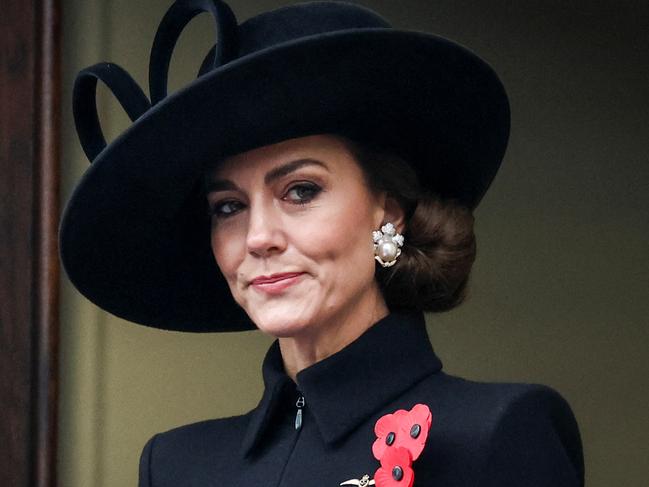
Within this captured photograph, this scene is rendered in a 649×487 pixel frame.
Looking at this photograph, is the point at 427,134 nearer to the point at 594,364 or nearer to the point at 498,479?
the point at 498,479

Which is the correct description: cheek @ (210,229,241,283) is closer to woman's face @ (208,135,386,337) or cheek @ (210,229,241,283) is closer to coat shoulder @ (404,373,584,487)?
woman's face @ (208,135,386,337)

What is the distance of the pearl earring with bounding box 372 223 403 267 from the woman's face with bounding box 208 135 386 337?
1 centimetres

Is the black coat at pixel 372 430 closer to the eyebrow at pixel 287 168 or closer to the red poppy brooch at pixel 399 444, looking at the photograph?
the red poppy brooch at pixel 399 444

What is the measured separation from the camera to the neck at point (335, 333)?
5.76ft

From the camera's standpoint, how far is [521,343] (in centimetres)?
310

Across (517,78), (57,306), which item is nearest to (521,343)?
(517,78)

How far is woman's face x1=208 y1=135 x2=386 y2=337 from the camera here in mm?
1685

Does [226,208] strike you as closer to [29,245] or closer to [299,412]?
[299,412]

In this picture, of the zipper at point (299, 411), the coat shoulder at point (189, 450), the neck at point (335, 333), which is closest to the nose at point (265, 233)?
the neck at point (335, 333)

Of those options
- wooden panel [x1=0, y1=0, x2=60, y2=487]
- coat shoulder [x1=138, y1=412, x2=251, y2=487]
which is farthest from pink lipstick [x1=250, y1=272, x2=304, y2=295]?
wooden panel [x1=0, y1=0, x2=60, y2=487]

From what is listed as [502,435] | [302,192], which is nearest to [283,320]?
[302,192]

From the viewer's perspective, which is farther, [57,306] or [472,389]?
[57,306]

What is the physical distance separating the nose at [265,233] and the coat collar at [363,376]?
18cm

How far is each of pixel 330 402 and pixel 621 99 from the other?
71.5 inches
